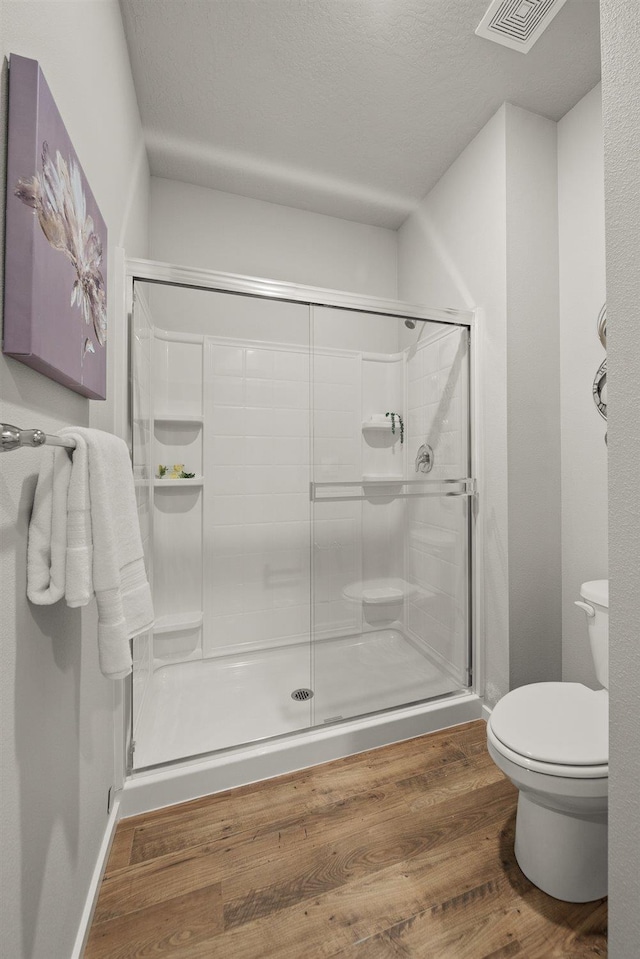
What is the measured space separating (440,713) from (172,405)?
75.4 inches

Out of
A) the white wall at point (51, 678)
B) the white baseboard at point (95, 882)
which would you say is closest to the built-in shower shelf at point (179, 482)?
the white wall at point (51, 678)

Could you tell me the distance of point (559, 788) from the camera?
1.07 metres

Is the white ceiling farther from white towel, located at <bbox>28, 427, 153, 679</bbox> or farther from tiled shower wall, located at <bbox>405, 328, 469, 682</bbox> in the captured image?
white towel, located at <bbox>28, 427, 153, 679</bbox>

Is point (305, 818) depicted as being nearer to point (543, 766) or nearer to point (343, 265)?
point (543, 766)

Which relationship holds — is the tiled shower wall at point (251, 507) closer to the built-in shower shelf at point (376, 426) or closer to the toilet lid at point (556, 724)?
the built-in shower shelf at point (376, 426)

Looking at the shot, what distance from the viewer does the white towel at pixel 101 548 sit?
0.74 m

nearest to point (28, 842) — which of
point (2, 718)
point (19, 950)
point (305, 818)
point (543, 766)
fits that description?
point (19, 950)

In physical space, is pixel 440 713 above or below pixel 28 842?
below

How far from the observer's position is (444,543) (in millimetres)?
2021

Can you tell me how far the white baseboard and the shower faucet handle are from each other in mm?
1696

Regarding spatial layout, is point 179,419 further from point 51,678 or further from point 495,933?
point 495,933

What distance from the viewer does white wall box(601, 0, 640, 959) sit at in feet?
2.40


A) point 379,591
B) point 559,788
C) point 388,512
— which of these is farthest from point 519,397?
point 559,788

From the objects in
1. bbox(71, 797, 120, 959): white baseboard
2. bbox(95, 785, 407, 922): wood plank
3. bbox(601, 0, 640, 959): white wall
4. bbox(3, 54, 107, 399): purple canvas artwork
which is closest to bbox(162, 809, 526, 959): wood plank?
bbox(95, 785, 407, 922): wood plank
